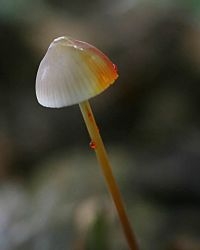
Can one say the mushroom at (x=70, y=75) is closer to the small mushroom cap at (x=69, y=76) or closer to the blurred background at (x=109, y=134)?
the small mushroom cap at (x=69, y=76)

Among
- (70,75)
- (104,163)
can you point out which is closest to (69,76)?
(70,75)

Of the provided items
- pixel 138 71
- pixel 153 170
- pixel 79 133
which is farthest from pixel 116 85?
pixel 153 170

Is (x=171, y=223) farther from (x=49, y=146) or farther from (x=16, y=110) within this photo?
(x=16, y=110)

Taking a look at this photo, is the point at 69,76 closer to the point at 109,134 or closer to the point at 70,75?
the point at 70,75

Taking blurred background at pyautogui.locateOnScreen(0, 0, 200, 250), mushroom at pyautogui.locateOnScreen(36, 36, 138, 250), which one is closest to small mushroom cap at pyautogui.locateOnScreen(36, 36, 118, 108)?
mushroom at pyautogui.locateOnScreen(36, 36, 138, 250)

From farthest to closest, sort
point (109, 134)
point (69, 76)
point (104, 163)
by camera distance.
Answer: point (109, 134), point (104, 163), point (69, 76)

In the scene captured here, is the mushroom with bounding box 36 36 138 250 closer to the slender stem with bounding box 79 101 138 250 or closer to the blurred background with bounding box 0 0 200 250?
the slender stem with bounding box 79 101 138 250
